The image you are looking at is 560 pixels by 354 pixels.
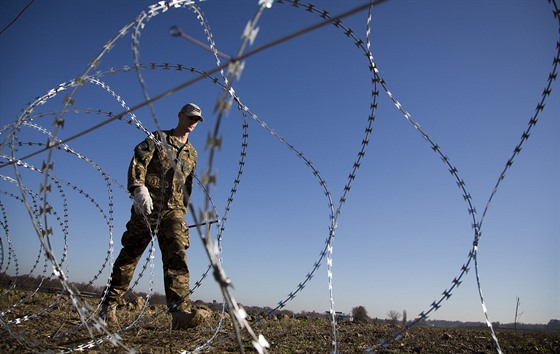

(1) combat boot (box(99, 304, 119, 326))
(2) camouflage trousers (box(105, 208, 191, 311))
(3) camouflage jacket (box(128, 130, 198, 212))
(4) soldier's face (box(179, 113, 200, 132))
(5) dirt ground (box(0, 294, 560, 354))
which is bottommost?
(5) dirt ground (box(0, 294, 560, 354))

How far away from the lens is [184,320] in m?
4.30

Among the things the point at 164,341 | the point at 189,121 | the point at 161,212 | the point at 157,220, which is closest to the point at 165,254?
the point at 157,220

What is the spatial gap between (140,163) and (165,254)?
1.22 metres

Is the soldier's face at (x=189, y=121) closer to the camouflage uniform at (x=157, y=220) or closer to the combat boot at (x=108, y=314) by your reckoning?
the camouflage uniform at (x=157, y=220)

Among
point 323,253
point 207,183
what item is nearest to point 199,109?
point 323,253

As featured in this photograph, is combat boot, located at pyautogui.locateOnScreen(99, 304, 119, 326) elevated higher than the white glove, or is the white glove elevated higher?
the white glove

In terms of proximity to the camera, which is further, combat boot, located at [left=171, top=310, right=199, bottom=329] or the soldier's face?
the soldier's face

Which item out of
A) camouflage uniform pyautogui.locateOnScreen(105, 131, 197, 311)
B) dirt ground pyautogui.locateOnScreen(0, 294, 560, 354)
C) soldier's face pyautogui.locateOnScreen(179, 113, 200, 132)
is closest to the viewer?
dirt ground pyautogui.locateOnScreen(0, 294, 560, 354)

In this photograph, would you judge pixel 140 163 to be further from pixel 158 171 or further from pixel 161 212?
pixel 161 212

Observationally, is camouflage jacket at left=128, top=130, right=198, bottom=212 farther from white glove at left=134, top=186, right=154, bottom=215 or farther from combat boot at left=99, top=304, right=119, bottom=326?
combat boot at left=99, top=304, right=119, bottom=326

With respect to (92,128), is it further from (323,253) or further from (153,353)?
(323,253)

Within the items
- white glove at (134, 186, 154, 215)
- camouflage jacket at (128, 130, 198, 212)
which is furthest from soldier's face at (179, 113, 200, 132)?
white glove at (134, 186, 154, 215)

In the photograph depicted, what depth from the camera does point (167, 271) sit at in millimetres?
4609

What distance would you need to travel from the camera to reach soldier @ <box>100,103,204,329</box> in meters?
4.71
